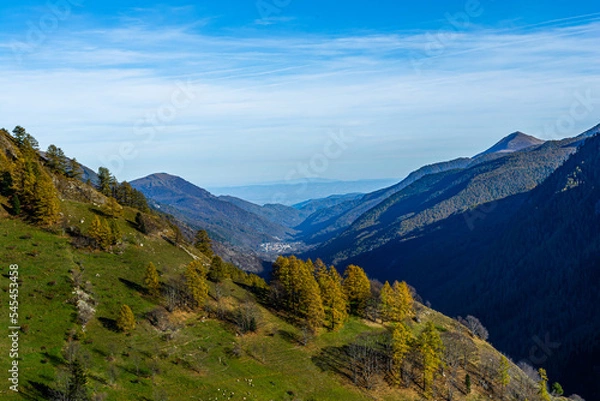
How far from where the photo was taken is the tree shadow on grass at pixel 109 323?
96688 millimetres

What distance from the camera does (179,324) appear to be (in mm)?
105875

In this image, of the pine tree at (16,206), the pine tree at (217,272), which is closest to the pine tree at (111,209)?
the pine tree at (16,206)

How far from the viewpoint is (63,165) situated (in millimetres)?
157250

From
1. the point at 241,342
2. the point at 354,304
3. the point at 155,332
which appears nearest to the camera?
the point at 155,332

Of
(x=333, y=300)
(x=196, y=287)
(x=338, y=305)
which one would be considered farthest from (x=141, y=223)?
(x=338, y=305)

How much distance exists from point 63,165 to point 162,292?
239 ft

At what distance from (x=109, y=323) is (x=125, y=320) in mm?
4032

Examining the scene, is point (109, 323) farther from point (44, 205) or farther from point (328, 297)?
point (328, 297)

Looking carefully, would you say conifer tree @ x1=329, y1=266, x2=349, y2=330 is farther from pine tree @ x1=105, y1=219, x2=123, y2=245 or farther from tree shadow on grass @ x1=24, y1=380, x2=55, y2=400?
tree shadow on grass @ x1=24, y1=380, x2=55, y2=400

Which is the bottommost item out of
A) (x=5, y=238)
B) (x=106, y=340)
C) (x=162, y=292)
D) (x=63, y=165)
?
(x=106, y=340)

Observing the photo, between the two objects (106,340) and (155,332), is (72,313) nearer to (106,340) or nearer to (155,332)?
(106,340)

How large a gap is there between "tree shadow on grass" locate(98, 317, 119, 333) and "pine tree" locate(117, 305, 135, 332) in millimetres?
957

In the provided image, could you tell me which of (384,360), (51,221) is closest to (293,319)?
(384,360)

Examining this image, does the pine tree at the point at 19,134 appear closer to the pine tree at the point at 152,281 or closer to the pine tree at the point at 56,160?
the pine tree at the point at 56,160
